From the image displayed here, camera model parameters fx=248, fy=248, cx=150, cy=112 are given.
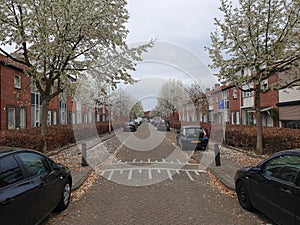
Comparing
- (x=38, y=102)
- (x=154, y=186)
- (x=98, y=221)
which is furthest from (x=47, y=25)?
(x=38, y=102)

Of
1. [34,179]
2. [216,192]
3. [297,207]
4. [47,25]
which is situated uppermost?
[47,25]

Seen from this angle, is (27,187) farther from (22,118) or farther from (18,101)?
(22,118)

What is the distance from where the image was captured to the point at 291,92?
1906 cm

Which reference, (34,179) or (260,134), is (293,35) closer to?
(260,134)

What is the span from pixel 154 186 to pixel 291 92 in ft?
54.2

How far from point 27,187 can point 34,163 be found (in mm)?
738

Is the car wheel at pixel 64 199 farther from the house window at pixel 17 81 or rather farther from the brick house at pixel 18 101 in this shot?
the house window at pixel 17 81

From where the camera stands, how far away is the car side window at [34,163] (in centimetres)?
421

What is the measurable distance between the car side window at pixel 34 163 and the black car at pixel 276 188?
407 cm

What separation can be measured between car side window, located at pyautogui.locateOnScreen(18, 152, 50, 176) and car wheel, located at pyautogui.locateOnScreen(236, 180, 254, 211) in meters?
4.10

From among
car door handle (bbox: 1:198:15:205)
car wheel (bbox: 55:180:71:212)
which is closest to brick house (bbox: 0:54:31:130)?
car wheel (bbox: 55:180:71:212)

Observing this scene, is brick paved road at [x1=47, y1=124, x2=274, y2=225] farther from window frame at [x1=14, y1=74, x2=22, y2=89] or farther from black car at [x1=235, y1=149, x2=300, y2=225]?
window frame at [x1=14, y1=74, x2=22, y2=89]

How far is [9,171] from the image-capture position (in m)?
3.69

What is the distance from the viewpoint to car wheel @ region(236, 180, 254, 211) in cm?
514
